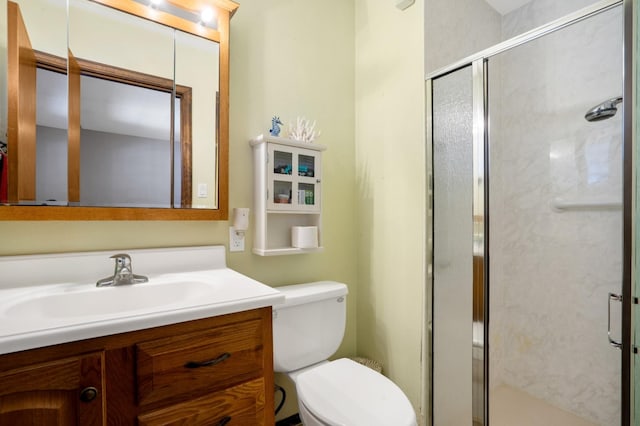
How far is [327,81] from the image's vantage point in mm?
1788

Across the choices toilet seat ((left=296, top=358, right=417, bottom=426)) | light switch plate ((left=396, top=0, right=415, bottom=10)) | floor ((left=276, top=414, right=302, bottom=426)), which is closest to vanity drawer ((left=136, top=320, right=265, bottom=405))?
toilet seat ((left=296, top=358, right=417, bottom=426))

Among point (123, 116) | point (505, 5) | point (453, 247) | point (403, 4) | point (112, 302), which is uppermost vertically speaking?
point (505, 5)

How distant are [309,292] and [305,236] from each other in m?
0.27

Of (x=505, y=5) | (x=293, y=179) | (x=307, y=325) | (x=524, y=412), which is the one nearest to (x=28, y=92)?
(x=293, y=179)

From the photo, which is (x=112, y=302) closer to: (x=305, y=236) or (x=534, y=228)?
(x=305, y=236)

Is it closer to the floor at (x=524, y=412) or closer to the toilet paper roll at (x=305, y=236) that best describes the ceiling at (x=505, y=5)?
the toilet paper roll at (x=305, y=236)

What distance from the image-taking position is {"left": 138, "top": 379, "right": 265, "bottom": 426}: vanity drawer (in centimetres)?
81

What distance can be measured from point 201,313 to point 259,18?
141cm

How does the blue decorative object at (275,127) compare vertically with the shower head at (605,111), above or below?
below

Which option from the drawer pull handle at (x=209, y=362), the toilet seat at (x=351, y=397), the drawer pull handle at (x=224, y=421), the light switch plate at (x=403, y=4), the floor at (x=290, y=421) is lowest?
the floor at (x=290, y=421)

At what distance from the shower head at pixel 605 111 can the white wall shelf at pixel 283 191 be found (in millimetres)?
1291

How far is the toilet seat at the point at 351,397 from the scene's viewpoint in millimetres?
1049

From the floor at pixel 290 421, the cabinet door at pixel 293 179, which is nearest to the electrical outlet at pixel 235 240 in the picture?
the cabinet door at pixel 293 179

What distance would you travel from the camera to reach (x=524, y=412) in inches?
72.2
